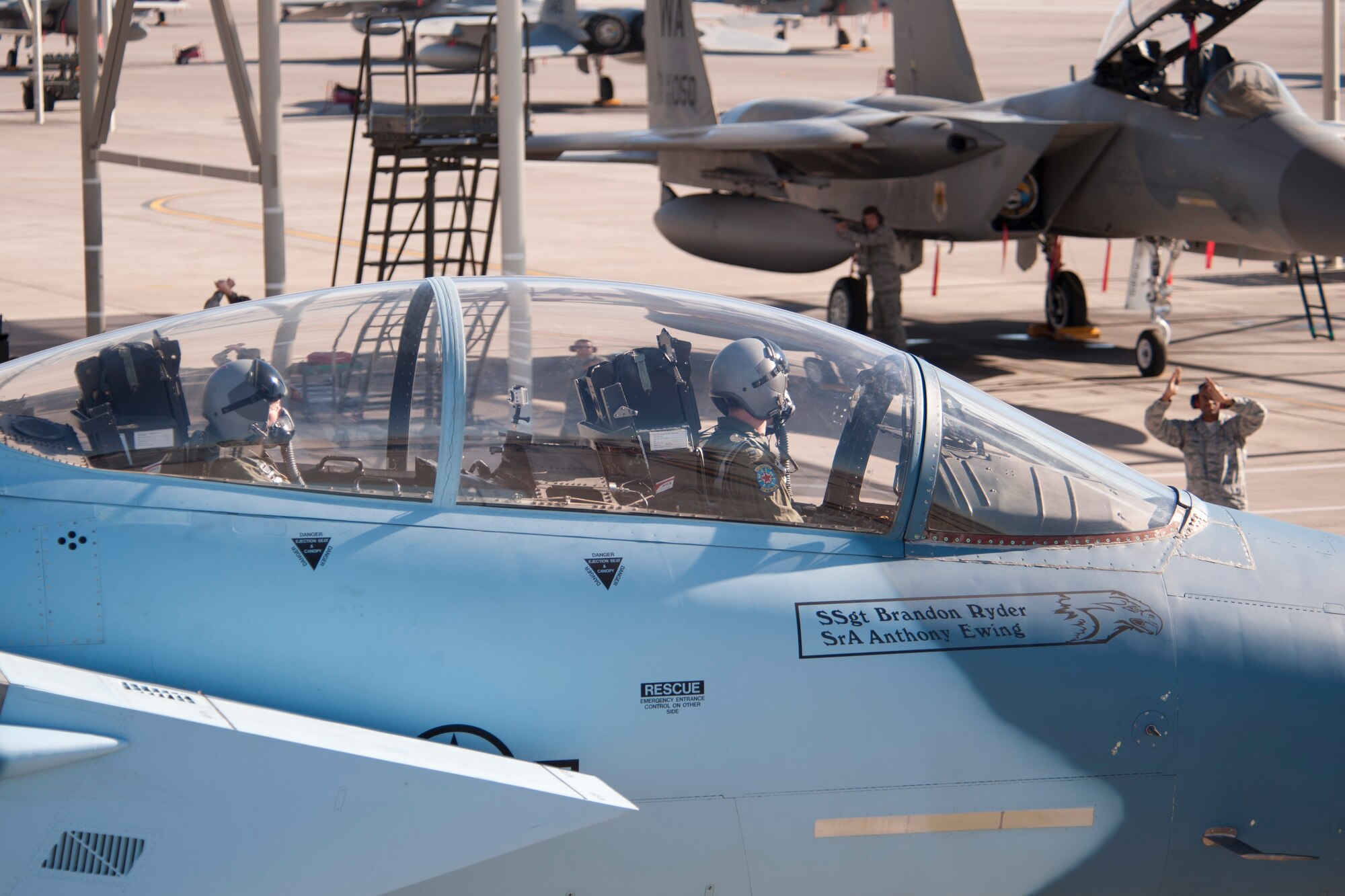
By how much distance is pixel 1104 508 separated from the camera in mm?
5105

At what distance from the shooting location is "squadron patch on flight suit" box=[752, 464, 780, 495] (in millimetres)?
4906

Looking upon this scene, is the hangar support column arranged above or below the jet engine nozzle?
above

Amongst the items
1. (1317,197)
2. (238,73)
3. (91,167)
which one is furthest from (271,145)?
(1317,197)

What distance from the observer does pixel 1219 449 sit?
9336 mm

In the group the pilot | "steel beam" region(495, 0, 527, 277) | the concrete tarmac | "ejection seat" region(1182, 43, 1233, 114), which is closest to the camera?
the pilot

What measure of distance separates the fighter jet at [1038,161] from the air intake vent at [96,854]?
13.6 m

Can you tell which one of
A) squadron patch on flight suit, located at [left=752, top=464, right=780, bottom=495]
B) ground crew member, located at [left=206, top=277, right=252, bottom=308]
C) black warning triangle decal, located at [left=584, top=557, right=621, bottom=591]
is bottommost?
black warning triangle decal, located at [left=584, top=557, right=621, bottom=591]

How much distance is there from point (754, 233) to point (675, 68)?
531 cm

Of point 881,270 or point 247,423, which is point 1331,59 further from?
point 247,423

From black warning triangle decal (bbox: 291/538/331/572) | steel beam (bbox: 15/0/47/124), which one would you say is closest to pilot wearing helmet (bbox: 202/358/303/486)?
black warning triangle decal (bbox: 291/538/331/572)

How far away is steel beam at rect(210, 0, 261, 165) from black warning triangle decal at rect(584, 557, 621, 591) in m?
8.25

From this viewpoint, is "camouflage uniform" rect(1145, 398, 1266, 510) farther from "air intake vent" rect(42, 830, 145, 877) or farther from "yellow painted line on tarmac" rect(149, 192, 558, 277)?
"yellow painted line on tarmac" rect(149, 192, 558, 277)

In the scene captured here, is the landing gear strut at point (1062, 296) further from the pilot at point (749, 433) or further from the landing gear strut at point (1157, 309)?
the pilot at point (749, 433)

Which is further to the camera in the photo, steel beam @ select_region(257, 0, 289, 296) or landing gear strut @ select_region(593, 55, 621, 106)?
landing gear strut @ select_region(593, 55, 621, 106)
